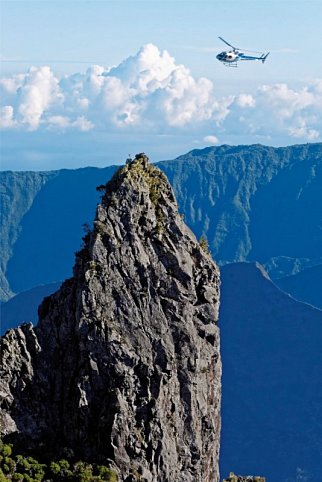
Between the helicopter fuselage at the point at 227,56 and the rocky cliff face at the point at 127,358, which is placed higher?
the helicopter fuselage at the point at 227,56

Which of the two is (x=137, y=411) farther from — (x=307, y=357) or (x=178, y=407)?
(x=307, y=357)

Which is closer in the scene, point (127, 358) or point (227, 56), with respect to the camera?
point (127, 358)

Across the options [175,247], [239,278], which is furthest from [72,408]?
[239,278]

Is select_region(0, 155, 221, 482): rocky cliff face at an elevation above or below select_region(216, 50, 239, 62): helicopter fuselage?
below

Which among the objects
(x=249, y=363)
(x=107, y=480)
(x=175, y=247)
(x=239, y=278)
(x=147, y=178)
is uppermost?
(x=239, y=278)

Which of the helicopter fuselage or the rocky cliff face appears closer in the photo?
the rocky cliff face

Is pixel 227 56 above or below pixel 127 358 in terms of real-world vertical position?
above

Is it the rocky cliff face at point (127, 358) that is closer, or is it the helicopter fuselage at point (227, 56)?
the rocky cliff face at point (127, 358)

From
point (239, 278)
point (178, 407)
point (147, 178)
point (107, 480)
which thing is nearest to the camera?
point (107, 480)
